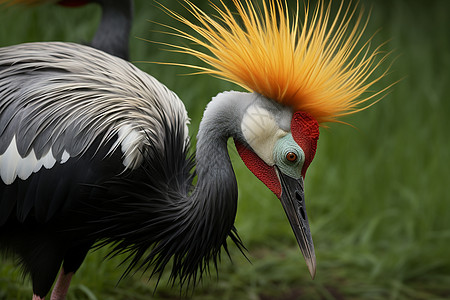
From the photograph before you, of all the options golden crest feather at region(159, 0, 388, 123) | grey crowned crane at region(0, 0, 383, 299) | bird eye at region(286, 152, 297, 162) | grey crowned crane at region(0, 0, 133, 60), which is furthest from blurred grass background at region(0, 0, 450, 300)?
bird eye at region(286, 152, 297, 162)

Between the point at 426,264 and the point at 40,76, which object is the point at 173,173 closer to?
the point at 40,76

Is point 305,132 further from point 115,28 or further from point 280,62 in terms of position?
point 115,28

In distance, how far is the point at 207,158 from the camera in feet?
7.26

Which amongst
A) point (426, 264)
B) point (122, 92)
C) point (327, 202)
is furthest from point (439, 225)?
point (122, 92)

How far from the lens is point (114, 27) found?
3160 millimetres

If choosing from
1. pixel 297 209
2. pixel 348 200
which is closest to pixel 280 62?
pixel 297 209

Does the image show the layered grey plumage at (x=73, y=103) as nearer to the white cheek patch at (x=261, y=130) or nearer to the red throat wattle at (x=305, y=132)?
the white cheek patch at (x=261, y=130)

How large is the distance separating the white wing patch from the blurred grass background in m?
0.84

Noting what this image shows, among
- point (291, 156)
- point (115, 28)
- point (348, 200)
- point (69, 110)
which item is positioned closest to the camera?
point (291, 156)

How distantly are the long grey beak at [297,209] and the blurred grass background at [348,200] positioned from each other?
1.22 meters

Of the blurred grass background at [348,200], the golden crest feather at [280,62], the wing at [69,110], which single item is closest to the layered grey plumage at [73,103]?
the wing at [69,110]

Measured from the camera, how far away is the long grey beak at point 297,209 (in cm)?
223

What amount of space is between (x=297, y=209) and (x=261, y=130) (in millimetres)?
330

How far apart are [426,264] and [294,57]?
228cm
